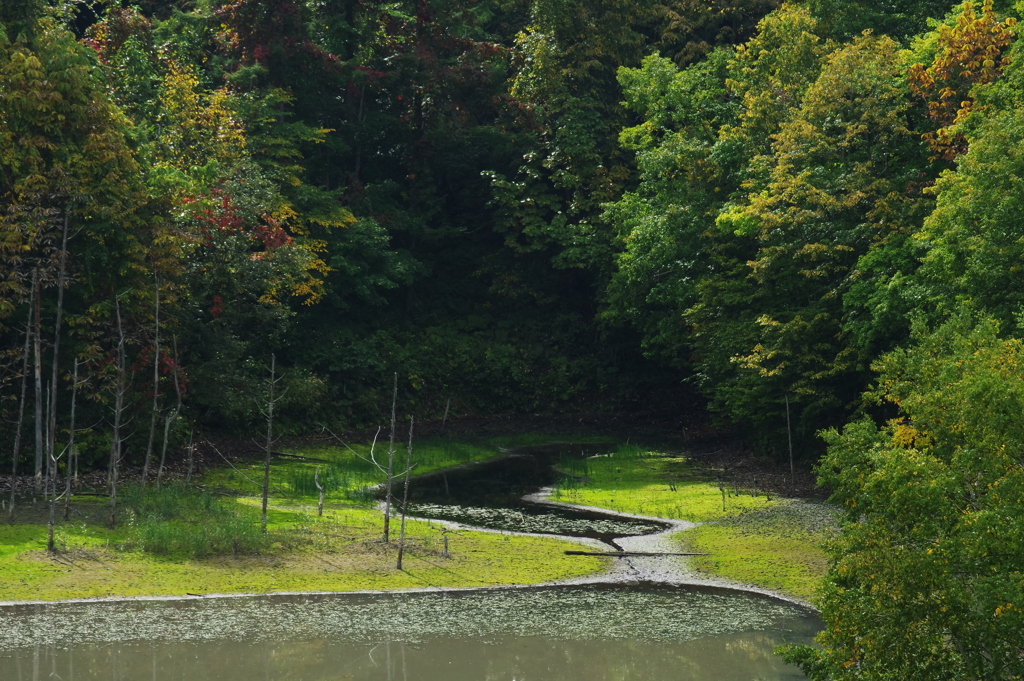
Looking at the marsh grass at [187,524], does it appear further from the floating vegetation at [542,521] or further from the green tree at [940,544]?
the green tree at [940,544]

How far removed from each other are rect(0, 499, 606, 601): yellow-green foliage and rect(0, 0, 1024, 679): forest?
286cm

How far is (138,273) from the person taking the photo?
26312 mm

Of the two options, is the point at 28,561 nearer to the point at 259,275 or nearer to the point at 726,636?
the point at 726,636

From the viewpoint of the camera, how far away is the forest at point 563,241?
10.6 metres

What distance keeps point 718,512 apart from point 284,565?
33.8 feet

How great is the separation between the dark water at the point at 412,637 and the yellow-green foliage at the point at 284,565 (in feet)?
2.22

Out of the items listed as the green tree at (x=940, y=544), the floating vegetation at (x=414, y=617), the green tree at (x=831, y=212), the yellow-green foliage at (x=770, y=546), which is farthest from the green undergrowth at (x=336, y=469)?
the green tree at (x=940, y=544)

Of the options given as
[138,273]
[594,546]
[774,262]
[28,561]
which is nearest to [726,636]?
[594,546]

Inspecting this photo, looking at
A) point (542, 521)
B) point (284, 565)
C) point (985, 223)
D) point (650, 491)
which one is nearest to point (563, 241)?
point (650, 491)

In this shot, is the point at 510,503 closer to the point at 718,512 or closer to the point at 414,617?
the point at 718,512

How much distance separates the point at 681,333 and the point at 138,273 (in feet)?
56.9

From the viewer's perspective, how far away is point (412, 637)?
15.0m

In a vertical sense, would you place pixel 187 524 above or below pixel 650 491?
above

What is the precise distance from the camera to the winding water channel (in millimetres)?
13648
